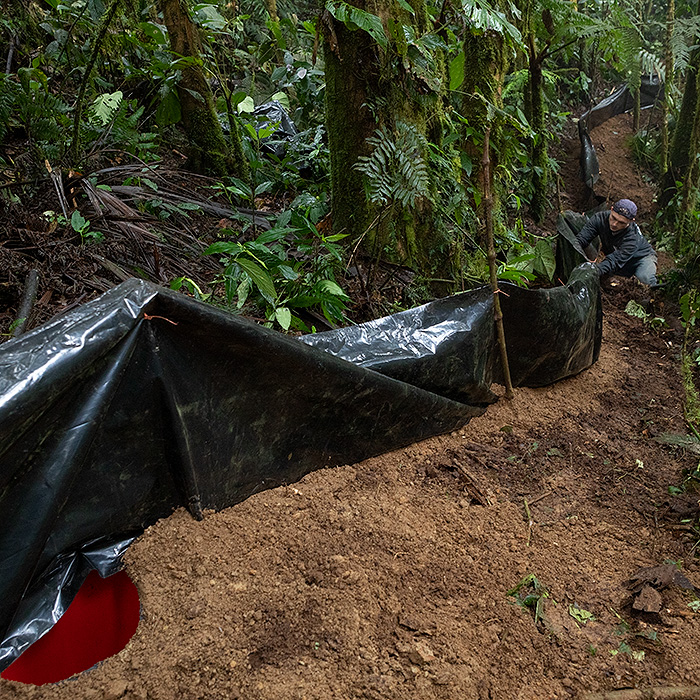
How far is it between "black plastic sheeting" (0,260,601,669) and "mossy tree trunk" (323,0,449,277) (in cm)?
83

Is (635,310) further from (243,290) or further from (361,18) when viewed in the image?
(243,290)

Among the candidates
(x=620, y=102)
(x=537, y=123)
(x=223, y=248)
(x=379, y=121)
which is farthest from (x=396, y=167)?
(x=620, y=102)

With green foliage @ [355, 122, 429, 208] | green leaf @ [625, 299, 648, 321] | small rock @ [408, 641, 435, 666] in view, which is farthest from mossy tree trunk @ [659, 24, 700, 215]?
small rock @ [408, 641, 435, 666]

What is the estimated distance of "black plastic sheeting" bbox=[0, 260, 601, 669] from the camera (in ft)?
4.01

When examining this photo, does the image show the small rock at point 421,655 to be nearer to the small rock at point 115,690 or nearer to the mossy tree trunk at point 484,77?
the small rock at point 115,690

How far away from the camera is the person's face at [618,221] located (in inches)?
181

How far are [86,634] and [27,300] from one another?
123cm

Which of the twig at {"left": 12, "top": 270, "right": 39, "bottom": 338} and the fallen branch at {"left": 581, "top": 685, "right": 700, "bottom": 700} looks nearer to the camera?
the fallen branch at {"left": 581, "top": 685, "right": 700, "bottom": 700}

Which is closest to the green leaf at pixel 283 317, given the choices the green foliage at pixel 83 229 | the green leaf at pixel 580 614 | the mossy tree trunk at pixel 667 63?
the green foliage at pixel 83 229

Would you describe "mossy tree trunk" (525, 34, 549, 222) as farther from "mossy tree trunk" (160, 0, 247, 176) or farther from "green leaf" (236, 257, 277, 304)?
"green leaf" (236, 257, 277, 304)

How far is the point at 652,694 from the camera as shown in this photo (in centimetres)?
123

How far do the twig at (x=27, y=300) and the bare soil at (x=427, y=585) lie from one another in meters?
0.90

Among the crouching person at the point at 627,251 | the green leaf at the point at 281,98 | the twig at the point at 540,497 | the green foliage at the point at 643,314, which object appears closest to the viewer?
the twig at the point at 540,497

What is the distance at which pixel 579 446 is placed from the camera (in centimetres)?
218
